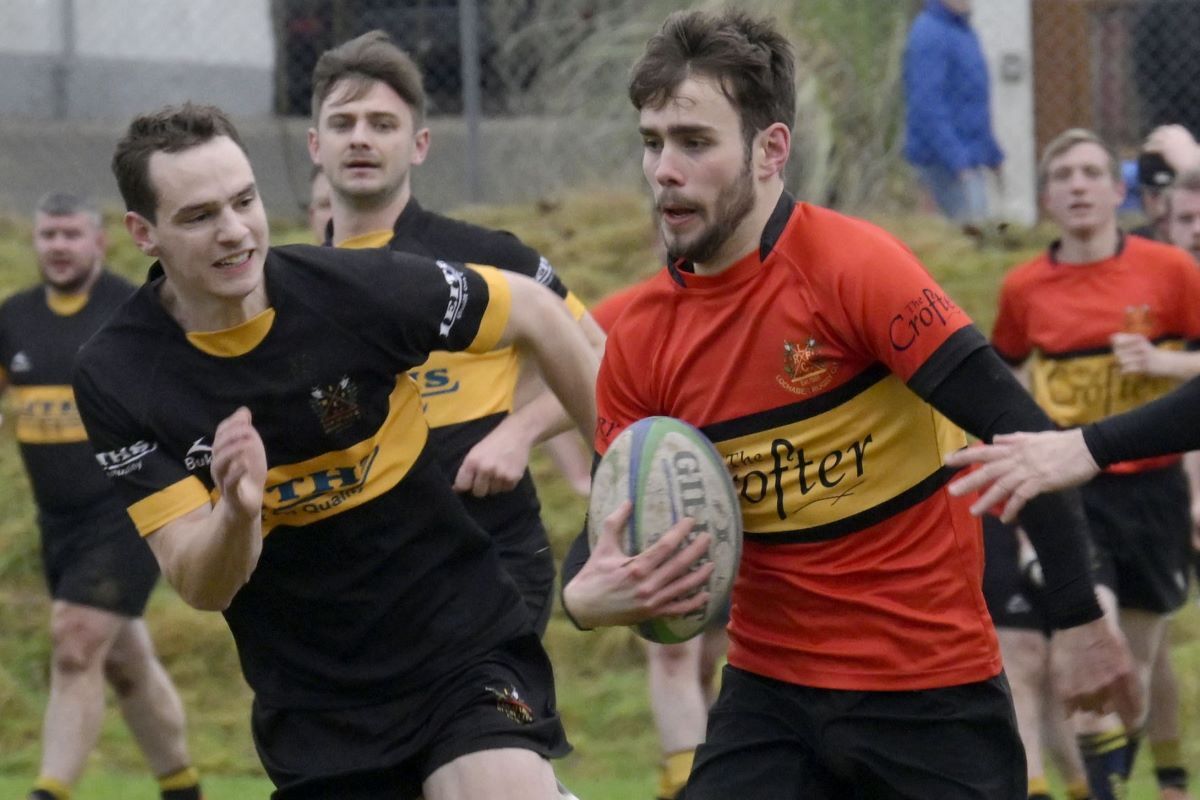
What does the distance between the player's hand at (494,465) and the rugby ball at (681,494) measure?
1.20 m

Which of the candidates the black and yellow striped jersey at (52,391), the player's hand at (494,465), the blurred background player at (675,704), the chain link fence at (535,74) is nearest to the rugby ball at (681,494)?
the player's hand at (494,465)

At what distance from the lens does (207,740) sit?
30.3 ft

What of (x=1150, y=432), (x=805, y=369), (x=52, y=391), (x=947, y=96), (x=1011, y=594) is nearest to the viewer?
(x=1150, y=432)

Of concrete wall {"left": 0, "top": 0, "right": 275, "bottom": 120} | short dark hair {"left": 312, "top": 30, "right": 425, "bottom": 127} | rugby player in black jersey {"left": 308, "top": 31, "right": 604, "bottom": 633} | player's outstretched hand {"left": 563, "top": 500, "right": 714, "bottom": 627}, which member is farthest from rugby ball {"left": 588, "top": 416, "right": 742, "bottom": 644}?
concrete wall {"left": 0, "top": 0, "right": 275, "bottom": 120}

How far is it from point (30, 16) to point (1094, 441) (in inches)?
412

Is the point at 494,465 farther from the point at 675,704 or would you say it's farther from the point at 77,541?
the point at 77,541

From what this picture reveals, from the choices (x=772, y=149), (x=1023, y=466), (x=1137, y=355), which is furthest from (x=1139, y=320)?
(x=1023, y=466)

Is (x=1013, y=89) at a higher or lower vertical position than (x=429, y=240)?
lower

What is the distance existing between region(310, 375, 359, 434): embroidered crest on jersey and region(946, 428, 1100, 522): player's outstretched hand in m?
1.39

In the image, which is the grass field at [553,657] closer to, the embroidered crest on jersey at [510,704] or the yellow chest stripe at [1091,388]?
the yellow chest stripe at [1091,388]

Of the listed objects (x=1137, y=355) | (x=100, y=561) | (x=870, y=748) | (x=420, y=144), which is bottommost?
(x=100, y=561)

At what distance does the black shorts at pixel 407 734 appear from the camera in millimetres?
4363

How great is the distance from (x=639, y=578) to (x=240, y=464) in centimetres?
83

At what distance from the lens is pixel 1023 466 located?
12.5 ft
